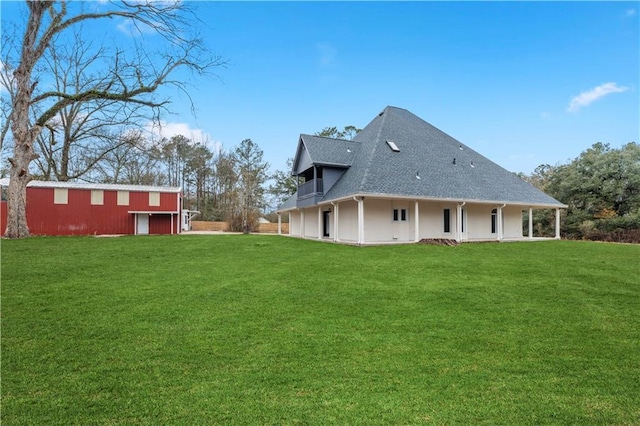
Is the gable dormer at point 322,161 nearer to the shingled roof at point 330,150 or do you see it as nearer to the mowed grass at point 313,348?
the shingled roof at point 330,150

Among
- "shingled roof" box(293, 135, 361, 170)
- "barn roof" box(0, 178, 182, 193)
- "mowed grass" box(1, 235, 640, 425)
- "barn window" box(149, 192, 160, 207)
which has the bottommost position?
"mowed grass" box(1, 235, 640, 425)

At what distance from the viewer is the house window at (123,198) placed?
2280cm

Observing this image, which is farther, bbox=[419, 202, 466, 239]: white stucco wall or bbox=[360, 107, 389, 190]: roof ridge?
bbox=[419, 202, 466, 239]: white stucco wall

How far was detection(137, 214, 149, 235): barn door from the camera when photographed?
2389cm

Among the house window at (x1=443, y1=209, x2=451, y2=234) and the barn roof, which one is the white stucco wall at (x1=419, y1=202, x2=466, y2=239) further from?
the barn roof

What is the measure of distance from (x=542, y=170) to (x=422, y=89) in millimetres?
31145

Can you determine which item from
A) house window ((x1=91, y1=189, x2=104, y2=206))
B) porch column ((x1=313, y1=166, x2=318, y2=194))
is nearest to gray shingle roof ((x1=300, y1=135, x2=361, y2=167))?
porch column ((x1=313, y1=166, x2=318, y2=194))

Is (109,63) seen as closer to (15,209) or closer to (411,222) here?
(15,209)

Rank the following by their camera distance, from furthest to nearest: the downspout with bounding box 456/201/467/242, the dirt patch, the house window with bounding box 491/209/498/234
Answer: the house window with bounding box 491/209/498/234, the downspout with bounding box 456/201/467/242, the dirt patch

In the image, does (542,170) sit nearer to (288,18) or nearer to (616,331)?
(288,18)

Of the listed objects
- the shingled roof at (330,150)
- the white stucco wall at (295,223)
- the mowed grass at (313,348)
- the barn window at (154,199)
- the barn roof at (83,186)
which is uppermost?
the shingled roof at (330,150)

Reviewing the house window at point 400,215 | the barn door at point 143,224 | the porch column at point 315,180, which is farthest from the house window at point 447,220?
the barn door at point 143,224

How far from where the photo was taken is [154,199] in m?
24.0

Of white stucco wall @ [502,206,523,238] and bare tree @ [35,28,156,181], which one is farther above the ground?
bare tree @ [35,28,156,181]
